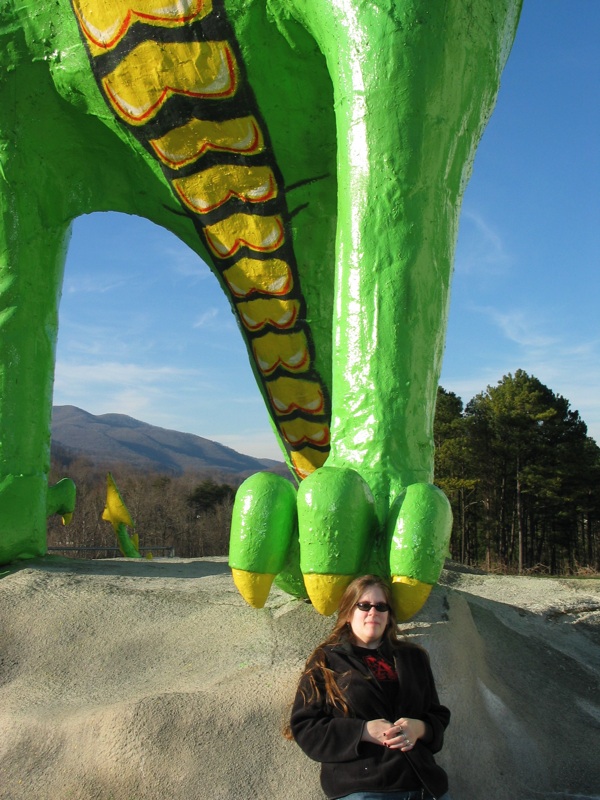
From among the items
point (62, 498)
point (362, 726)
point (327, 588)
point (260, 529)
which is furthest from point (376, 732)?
point (62, 498)

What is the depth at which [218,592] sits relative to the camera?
216cm

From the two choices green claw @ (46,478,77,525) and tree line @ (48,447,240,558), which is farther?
tree line @ (48,447,240,558)

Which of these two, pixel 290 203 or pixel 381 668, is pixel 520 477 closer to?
pixel 290 203

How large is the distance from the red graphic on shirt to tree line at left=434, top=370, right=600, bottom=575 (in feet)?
49.8

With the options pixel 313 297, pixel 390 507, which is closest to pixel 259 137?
pixel 313 297

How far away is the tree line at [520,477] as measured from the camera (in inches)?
639

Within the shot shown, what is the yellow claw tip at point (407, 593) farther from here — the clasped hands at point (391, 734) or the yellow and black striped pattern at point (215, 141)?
the yellow and black striped pattern at point (215, 141)

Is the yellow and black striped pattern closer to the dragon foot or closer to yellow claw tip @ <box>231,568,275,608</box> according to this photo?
the dragon foot

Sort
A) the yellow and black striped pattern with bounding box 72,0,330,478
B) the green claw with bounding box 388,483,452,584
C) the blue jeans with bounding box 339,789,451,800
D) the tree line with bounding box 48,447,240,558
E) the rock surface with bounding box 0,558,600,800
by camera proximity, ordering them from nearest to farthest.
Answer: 1. the blue jeans with bounding box 339,789,451,800
2. the green claw with bounding box 388,483,452,584
3. the rock surface with bounding box 0,558,600,800
4. the yellow and black striped pattern with bounding box 72,0,330,478
5. the tree line with bounding box 48,447,240,558

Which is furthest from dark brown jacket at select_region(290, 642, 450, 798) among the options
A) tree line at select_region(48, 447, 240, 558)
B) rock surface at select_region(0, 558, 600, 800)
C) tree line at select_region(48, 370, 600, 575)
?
tree line at select_region(48, 447, 240, 558)

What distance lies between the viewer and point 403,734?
1.08 meters

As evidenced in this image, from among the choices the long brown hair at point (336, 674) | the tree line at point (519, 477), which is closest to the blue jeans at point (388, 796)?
the long brown hair at point (336, 674)

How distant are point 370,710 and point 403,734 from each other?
0.07 metres

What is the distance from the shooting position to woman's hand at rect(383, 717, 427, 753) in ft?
3.51
